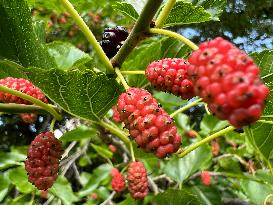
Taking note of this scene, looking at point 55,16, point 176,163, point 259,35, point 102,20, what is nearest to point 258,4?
point 259,35

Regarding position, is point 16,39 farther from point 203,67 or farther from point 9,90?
point 203,67

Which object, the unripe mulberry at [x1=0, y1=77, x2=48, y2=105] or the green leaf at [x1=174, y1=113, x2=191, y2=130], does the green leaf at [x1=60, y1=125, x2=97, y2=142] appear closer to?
the unripe mulberry at [x1=0, y1=77, x2=48, y2=105]

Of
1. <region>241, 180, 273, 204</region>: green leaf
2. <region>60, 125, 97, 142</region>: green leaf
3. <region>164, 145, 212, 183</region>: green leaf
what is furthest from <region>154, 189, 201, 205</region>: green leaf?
<region>164, 145, 212, 183</region>: green leaf

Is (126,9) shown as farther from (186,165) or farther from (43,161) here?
(186,165)

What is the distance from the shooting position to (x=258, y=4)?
4078mm

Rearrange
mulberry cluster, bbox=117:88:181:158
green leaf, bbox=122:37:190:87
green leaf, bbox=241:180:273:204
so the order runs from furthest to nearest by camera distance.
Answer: green leaf, bbox=241:180:273:204 < green leaf, bbox=122:37:190:87 < mulberry cluster, bbox=117:88:181:158

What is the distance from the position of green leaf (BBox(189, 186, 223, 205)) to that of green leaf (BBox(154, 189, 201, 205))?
2.35ft

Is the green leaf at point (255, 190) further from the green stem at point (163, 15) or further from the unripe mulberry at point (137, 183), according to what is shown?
the green stem at point (163, 15)

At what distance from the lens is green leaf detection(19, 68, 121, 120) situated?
0.77 m

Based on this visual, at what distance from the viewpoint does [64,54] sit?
136cm

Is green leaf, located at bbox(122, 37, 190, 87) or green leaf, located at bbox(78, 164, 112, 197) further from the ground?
green leaf, located at bbox(122, 37, 190, 87)

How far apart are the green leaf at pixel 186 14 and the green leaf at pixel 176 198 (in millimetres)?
393

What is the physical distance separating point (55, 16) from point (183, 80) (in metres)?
2.32

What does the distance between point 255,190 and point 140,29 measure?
109 cm
